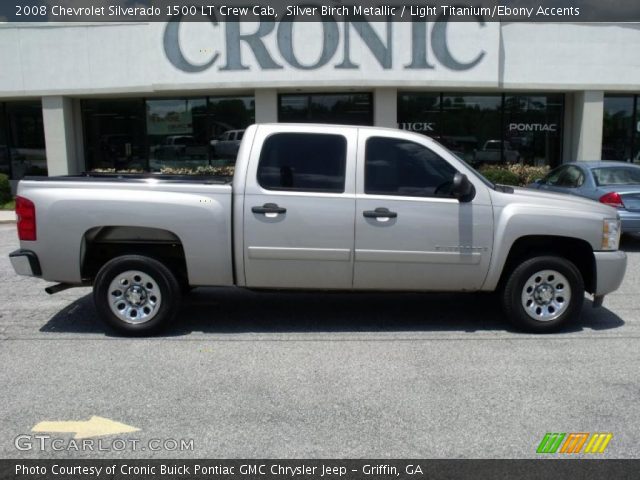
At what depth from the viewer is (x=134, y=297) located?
5.96 meters

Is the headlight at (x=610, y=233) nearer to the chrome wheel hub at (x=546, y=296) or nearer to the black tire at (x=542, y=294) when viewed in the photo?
the black tire at (x=542, y=294)

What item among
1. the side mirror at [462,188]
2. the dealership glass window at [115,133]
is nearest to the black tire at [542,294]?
the side mirror at [462,188]

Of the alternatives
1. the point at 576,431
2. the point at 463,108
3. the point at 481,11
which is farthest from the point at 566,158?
the point at 576,431

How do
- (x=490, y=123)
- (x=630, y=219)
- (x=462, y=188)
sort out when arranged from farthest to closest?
(x=490, y=123), (x=630, y=219), (x=462, y=188)

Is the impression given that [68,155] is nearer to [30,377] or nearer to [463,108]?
[463,108]

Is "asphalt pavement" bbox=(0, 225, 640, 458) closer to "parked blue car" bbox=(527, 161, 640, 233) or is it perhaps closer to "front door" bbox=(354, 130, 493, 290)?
"front door" bbox=(354, 130, 493, 290)

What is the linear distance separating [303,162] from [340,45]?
1212 cm

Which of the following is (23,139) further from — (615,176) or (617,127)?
(617,127)

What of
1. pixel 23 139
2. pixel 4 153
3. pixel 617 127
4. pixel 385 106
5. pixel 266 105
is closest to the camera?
pixel 385 106

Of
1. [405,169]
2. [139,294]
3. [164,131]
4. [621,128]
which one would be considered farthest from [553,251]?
[164,131]

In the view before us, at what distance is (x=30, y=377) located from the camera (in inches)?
195

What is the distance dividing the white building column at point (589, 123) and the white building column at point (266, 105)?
29.7 ft

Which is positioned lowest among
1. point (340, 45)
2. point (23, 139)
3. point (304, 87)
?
point (23, 139)

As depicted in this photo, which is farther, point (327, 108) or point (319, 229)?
point (327, 108)
